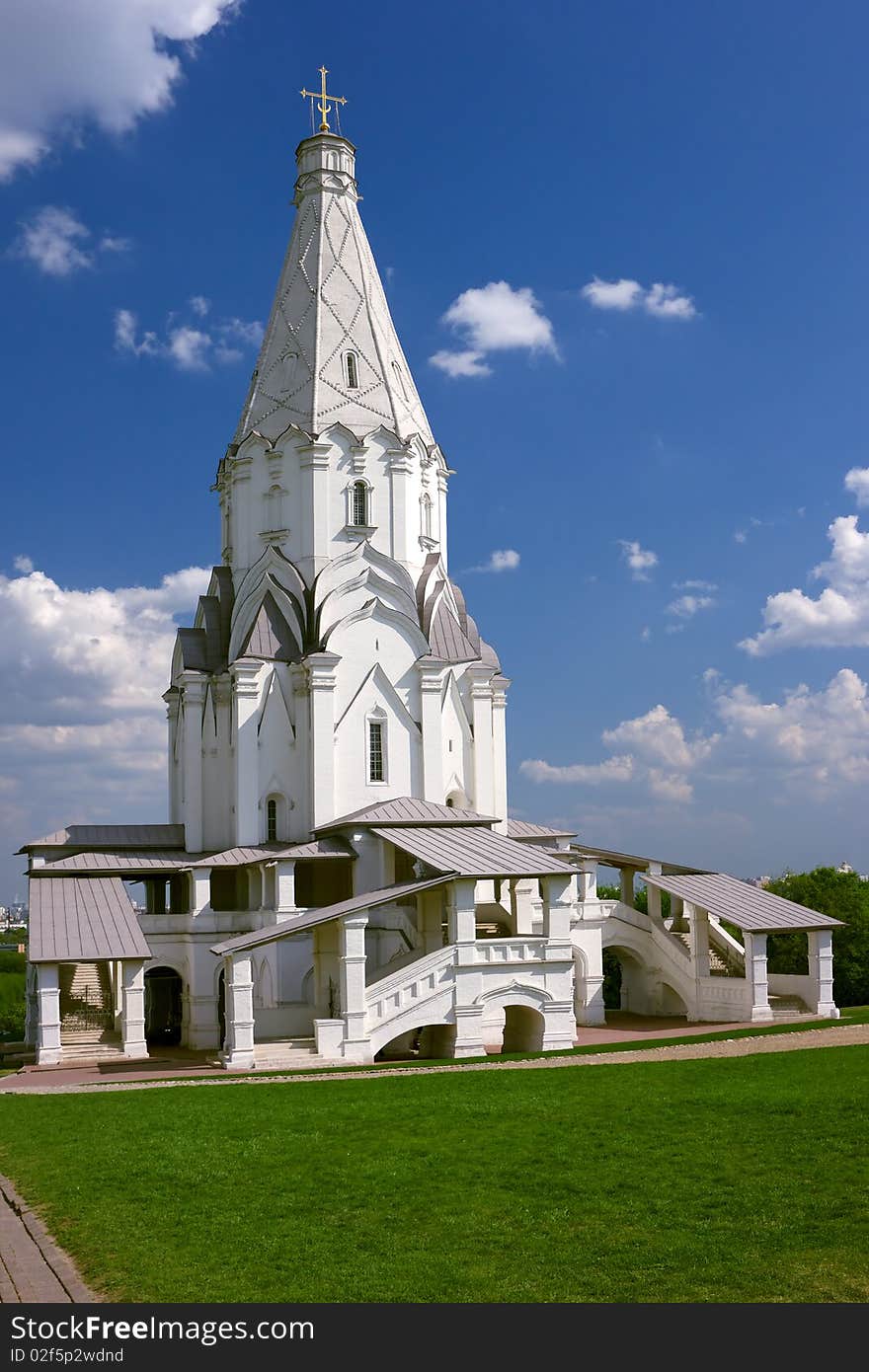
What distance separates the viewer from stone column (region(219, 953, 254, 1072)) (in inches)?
934

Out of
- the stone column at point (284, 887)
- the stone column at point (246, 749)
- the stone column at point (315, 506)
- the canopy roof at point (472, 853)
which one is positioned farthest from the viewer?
the stone column at point (315, 506)

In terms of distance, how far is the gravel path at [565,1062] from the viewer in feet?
65.7

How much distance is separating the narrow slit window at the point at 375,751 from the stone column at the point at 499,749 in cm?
370

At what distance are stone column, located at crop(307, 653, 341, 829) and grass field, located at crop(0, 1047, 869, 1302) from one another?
14985mm

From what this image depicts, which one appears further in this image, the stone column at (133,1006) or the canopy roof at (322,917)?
the stone column at (133,1006)

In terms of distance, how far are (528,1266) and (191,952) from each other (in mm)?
23486

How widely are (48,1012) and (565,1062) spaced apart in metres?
11.4

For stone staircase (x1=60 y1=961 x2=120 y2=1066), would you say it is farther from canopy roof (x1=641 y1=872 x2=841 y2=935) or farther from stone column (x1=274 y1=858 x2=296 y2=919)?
canopy roof (x1=641 y1=872 x2=841 y2=935)

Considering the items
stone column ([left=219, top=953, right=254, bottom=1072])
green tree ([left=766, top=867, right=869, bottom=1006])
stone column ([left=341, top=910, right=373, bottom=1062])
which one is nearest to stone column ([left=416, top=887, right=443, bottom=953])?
stone column ([left=341, top=910, right=373, bottom=1062])

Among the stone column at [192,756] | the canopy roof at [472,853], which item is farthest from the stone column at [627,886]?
the stone column at [192,756]

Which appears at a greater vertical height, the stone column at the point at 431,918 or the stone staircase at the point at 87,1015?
the stone column at the point at 431,918

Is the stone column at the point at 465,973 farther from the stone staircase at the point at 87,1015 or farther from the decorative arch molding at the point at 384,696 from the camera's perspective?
the decorative arch molding at the point at 384,696
